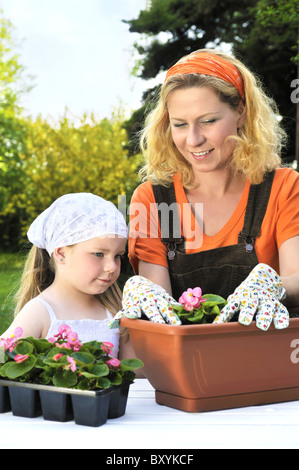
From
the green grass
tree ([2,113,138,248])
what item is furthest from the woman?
tree ([2,113,138,248])

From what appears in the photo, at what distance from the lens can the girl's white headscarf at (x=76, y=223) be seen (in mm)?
1771

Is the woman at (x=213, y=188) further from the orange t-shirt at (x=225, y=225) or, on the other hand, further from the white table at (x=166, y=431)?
the white table at (x=166, y=431)

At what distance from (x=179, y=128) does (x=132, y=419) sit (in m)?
0.96

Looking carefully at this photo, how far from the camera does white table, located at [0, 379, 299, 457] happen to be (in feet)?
3.40

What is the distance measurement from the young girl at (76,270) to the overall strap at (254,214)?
15.4 inches

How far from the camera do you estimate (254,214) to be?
1927 millimetres

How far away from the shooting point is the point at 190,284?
200 centimetres

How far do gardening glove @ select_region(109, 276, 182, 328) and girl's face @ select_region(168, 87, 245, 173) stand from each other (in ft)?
2.15

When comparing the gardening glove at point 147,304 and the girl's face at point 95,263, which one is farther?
the girl's face at point 95,263

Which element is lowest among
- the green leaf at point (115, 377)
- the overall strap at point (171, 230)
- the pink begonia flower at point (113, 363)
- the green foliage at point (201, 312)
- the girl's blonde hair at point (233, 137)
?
the green leaf at point (115, 377)

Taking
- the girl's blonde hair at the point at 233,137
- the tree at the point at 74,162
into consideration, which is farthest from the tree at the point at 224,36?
the girl's blonde hair at the point at 233,137

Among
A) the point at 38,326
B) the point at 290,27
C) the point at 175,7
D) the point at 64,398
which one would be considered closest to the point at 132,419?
the point at 64,398

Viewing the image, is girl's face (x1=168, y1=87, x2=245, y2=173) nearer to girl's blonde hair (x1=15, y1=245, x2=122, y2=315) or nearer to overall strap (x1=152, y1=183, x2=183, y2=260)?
overall strap (x1=152, y1=183, x2=183, y2=260)
